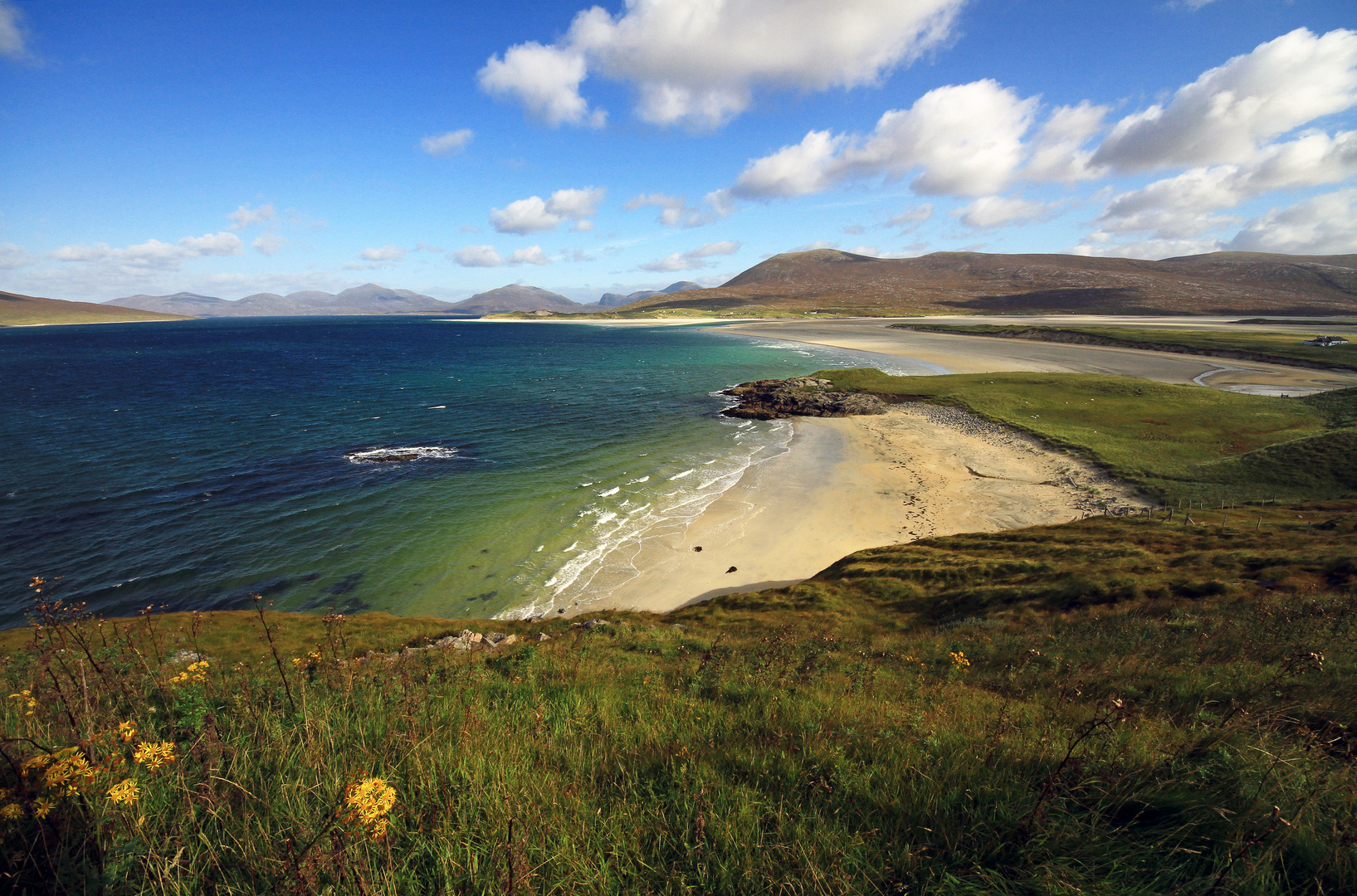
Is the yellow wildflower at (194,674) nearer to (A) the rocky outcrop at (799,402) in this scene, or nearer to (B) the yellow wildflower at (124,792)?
(B) the yellow wildflower at (124,792)

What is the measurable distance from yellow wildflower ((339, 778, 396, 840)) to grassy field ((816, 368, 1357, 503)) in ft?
100

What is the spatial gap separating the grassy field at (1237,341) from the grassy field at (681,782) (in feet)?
288

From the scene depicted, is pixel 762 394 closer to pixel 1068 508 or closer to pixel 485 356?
pixel 1068 508

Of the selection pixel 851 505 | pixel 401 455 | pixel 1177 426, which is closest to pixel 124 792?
pixel 851 505

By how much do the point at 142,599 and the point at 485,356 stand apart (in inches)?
3378

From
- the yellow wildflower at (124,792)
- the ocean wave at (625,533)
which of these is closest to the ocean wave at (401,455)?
the ocean wave at (625,533)

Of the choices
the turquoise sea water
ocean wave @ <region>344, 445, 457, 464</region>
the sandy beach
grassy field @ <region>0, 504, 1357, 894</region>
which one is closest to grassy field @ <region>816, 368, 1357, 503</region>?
the sandy beach

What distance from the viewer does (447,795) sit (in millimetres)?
3256

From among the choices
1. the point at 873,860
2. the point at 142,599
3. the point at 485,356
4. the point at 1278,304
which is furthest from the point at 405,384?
the point at 1278,304

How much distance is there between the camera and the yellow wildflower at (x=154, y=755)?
309cm

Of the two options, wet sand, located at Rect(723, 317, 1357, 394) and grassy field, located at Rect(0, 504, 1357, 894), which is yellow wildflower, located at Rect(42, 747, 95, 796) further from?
wet sand, located at Rect(723, 317, 1357, 394)

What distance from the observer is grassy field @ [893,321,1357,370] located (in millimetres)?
62816

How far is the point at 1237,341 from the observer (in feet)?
261

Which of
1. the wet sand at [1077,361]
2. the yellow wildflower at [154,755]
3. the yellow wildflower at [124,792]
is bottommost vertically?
the yellow wildflower at [154,755]
